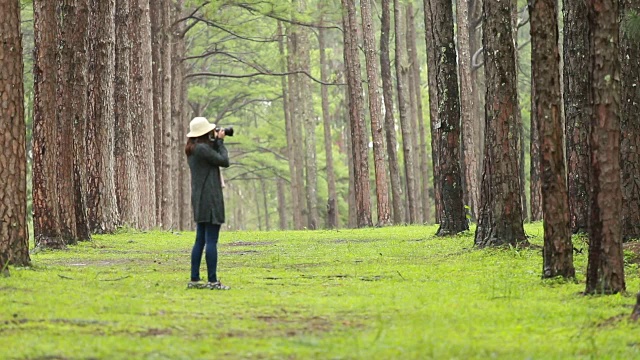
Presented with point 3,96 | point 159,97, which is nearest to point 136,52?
point 159,97

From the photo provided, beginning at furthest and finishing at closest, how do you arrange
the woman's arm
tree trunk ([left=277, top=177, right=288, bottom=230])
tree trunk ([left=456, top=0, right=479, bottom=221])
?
1. tree trunk ([left=277, top=177, right=288, bottom=230])
2. tree trunk ([left=456, top=0, right=479, bottom=221])
3. the woman's arm

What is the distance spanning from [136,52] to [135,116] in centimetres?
199

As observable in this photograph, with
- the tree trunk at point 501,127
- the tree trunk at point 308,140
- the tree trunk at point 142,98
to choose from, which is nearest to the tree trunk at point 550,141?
the tree trunk at point 501,127

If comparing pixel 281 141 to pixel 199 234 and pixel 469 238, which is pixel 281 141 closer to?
pixel 469 238

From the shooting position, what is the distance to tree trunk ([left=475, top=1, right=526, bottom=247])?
1731 cm

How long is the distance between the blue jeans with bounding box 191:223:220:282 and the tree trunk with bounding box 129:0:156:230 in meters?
20.0

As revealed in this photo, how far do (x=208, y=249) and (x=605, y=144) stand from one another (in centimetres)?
477

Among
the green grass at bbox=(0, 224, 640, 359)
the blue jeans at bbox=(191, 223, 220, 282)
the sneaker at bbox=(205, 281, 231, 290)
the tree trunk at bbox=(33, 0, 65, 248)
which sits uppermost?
the tree trunk at bbox=(33, 0, 65, 248)

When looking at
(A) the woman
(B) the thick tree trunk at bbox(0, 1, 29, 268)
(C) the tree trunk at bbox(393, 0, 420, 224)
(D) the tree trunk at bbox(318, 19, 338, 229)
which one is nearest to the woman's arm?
(A) the woman

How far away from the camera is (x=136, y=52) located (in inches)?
1300

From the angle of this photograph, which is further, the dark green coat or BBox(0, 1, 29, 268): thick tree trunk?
BBox(0, 1, 29, 268): thick tree trunk

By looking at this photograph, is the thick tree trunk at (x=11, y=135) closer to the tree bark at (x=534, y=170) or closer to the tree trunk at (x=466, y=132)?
the tree bark at (x=534, y=170)

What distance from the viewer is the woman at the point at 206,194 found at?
12.6 metres

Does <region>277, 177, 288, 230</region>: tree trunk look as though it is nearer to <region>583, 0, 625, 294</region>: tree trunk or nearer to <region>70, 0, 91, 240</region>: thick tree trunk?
<region>70, 0, 91, 240</region>: thick tree trunk
